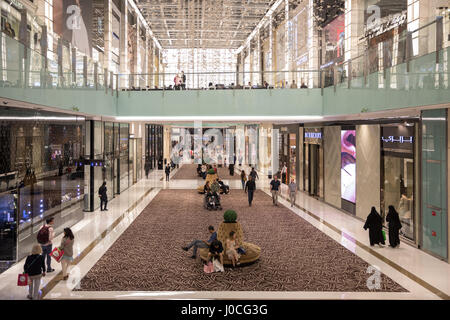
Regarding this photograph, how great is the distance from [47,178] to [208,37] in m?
31.6

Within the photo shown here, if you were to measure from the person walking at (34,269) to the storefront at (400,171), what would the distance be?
9004 millimetres

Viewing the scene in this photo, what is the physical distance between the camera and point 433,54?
831 cm

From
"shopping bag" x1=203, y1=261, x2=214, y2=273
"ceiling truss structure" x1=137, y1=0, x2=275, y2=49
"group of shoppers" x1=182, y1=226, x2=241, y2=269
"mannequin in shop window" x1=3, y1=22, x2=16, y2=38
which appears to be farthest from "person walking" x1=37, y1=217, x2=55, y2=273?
"ceiling truss structure" x1=137, y1=0, x2=275, y2=49

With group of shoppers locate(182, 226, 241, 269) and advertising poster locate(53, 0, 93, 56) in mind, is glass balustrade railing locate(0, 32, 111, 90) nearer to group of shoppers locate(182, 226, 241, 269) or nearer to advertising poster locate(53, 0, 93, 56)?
advertising poster locate(53, 0, 93, 56)

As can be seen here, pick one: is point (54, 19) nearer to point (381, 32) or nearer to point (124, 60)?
point (124, 60)

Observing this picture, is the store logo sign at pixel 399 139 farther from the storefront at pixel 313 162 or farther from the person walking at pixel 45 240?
the person walking at pixel 45 240

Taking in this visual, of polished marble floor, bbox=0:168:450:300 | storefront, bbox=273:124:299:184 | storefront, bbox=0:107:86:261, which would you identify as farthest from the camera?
storefront, bbox=273:124:299:184

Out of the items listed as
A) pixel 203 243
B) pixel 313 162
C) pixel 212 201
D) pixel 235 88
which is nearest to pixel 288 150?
pixel 313 162

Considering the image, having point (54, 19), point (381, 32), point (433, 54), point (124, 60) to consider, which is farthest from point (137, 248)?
point (124, 60)

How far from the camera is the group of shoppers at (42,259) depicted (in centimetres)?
670

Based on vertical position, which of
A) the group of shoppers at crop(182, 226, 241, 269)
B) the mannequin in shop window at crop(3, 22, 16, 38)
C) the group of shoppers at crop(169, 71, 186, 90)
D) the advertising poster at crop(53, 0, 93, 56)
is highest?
the advertising poster at crop(53, 0, 93, 56)

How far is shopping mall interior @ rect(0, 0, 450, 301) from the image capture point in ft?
25.9

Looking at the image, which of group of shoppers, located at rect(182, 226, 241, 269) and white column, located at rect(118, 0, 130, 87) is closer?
group of shoppers, located at rect(182, 226, 241, 269)

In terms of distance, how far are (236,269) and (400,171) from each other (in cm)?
590
